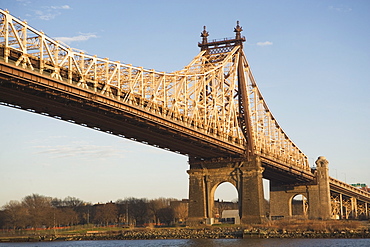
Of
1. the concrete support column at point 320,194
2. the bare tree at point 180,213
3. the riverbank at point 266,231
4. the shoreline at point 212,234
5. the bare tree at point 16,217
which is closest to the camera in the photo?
the shoreline at point 212,234

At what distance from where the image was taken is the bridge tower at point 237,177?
78.9 m

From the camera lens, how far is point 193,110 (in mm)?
71625

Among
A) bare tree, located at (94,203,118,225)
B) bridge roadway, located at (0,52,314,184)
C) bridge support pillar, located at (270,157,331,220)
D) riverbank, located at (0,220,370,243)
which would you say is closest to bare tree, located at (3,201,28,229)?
bare tree, located at (94,203,118,225)

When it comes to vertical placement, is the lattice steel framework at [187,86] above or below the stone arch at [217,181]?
above

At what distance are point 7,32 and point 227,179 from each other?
4637 cm

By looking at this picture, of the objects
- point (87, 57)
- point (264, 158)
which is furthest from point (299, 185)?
point (87, 57)

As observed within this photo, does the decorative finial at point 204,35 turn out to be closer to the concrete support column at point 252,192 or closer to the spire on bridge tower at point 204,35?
the spire on bridge tower at point 204,35

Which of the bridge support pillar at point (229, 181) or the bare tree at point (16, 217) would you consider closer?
the bridge support pillar at point (229, 181)

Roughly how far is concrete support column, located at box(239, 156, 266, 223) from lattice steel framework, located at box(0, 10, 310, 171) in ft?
7.10

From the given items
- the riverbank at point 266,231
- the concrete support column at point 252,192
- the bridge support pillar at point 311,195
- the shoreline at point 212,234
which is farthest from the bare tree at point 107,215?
the concrete support column at point 252,192

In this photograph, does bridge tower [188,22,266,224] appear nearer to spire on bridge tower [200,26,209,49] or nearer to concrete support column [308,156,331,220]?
spire on bridge tower [200,26,209,49]

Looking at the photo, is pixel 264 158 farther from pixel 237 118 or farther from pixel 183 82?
pixel 183 82

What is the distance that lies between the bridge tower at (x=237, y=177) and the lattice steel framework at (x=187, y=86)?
0.89 ft

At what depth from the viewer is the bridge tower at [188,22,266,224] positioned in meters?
78.9
